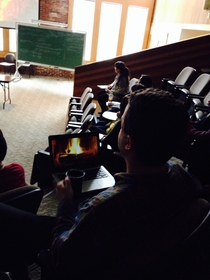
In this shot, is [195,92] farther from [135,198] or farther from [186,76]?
[135,198]

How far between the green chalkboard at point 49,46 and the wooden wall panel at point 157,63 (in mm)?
1082

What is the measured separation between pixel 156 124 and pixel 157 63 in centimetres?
486

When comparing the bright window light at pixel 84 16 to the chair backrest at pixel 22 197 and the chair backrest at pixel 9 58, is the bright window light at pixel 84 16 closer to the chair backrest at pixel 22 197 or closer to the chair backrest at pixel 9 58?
the chair backrest at pixel 9 58

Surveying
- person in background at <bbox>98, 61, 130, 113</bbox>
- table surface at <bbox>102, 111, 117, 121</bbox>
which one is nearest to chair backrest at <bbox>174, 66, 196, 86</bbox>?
person in background at <bbox>98, 61, 130, 113</bbox>

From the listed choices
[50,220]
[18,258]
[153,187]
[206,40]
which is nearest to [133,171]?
[153,187]

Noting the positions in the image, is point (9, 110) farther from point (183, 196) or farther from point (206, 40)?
point (183, 196)

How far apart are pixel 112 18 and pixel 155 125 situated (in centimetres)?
882

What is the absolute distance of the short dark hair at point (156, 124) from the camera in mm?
723

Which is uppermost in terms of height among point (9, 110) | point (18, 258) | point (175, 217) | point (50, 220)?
point (175, 217)

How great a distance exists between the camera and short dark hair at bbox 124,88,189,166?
2.37 feet

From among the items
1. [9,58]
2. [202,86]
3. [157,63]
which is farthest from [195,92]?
[9,58]

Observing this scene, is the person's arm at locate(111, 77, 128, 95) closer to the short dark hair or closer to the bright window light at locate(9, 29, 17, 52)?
the short dark hair

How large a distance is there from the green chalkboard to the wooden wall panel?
108cm

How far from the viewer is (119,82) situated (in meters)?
4.52
